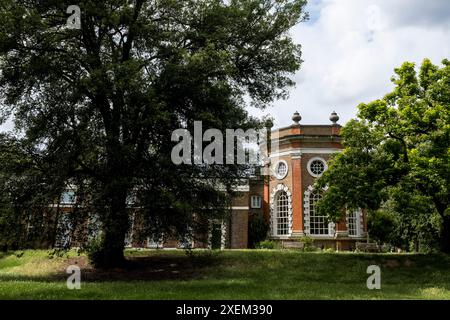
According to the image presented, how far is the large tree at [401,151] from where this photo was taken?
1989 cm

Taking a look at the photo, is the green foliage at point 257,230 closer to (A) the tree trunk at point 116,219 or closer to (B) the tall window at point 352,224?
(B) the tall window at point 352,224

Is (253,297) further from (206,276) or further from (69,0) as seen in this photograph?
(69,0)

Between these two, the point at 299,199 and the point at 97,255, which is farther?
the point at 299,199

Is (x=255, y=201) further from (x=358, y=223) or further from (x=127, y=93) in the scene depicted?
(x=127, y=93)

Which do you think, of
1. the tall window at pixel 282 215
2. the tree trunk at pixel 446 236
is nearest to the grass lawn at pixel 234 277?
the tree trunk at pixel 446 236

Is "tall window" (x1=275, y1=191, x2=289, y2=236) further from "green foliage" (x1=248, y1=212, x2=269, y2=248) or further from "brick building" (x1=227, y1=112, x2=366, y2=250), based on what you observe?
"green foliage" (x1=248, y1=212, x2=269, y2=248)

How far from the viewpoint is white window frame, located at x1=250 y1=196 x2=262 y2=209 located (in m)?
44.8

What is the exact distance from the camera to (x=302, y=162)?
3906 centimetres

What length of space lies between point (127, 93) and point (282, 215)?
2656 cm

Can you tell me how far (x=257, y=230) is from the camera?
41.2 meters

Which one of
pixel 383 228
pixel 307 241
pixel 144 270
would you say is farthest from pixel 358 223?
pixel 144 270
